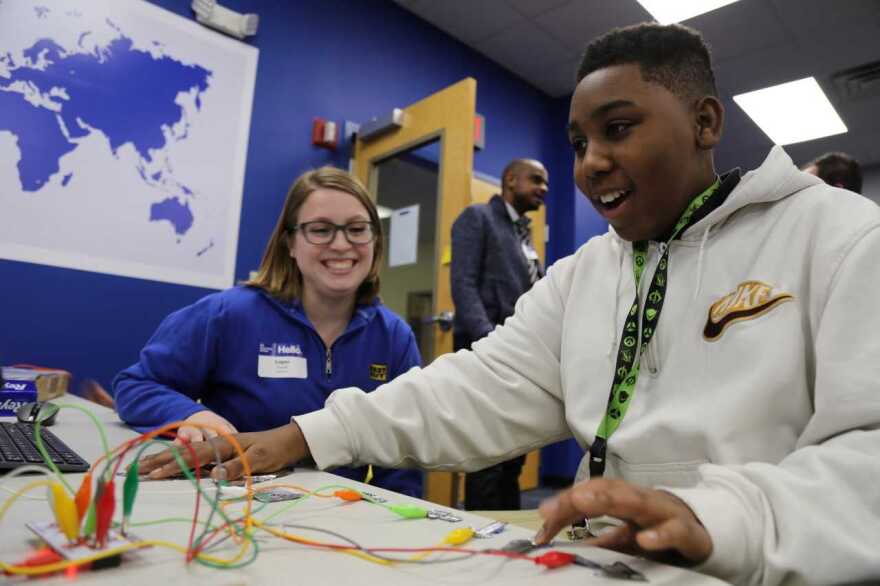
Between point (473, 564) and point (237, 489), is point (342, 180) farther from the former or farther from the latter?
point (473, 564)

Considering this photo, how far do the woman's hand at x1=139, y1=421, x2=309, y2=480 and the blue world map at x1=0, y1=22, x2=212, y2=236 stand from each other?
1778mm

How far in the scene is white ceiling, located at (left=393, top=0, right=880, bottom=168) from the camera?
326 cm

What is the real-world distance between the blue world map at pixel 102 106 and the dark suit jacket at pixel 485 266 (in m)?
1.17

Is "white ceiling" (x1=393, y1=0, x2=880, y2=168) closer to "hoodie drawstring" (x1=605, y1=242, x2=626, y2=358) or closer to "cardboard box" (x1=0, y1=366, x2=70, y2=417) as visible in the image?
"hoodie drawstring" (x1=605, y1=242, x2=626, y2=358)

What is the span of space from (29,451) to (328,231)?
780mm

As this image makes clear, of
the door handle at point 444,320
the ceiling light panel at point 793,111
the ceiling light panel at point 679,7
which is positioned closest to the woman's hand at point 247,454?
the door handle at point 444,320

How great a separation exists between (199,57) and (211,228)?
757 mm

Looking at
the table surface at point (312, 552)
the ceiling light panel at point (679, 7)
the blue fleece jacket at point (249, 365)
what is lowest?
the table surface at point (312, 552)

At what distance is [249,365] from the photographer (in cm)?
127

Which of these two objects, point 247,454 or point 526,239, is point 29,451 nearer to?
point 247,454

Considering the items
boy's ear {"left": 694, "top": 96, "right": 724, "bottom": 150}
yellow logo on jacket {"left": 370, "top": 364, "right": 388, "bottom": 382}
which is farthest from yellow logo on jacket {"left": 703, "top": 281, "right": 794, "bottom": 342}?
yellow logo on jacket {"left": 370, "top": 364, "right": 388, "bottom": 382}

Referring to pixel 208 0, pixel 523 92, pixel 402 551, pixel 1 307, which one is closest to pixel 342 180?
pixel 402 551

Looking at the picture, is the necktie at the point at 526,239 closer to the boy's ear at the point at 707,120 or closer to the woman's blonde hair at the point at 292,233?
the woman's blonde hair at the point at 292,233

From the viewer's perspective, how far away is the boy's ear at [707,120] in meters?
0.89
